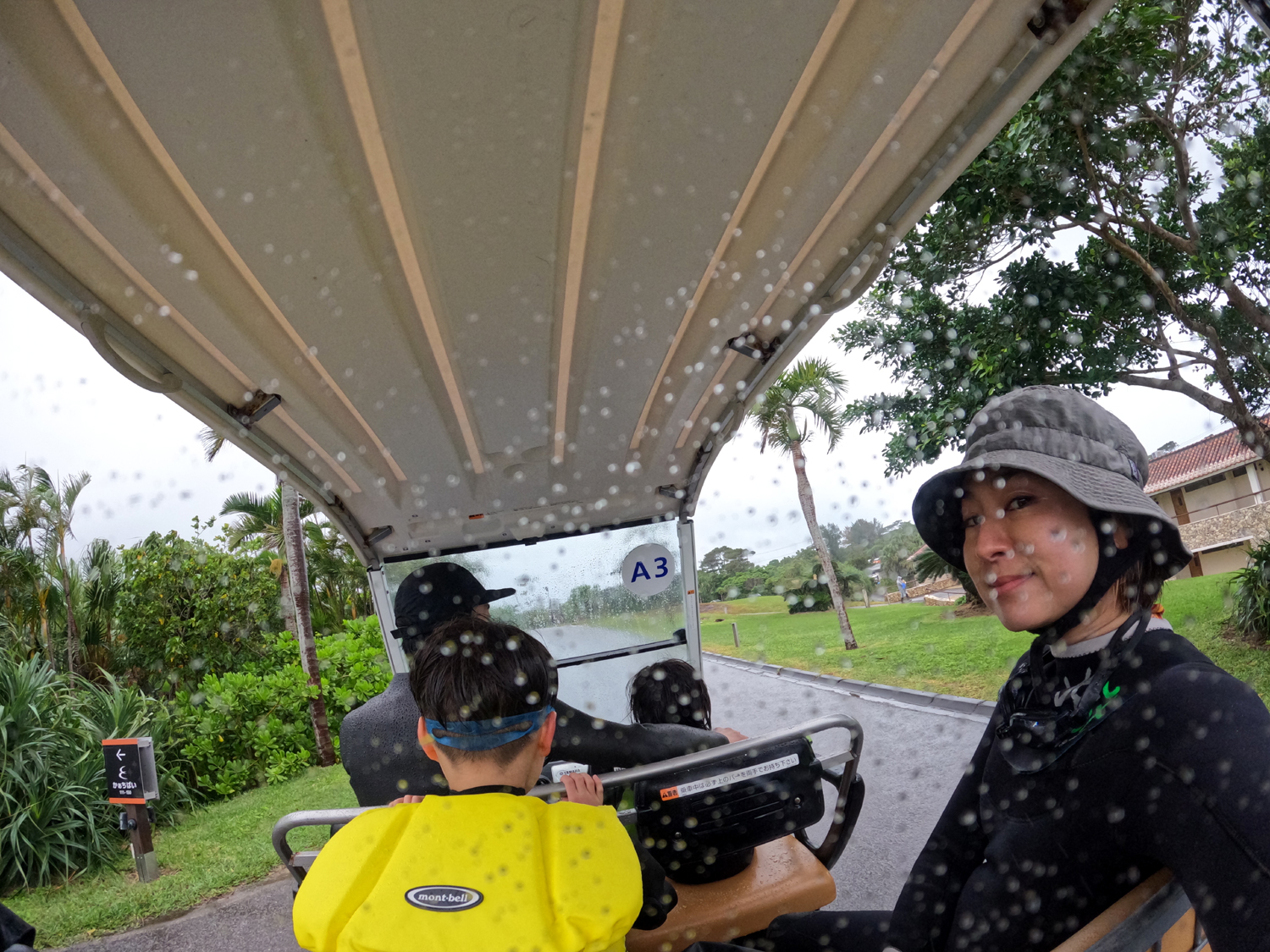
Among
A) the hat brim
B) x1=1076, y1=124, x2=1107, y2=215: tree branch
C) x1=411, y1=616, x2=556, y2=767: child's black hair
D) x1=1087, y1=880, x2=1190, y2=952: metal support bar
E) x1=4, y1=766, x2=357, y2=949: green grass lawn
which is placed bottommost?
x1=4, y1=766, x2=357, y2=949: green grass lawn

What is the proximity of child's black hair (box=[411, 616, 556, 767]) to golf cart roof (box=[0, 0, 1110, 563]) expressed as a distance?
0.90m

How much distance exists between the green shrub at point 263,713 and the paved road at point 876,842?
3546 millimetres

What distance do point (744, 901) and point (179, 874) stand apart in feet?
21.7

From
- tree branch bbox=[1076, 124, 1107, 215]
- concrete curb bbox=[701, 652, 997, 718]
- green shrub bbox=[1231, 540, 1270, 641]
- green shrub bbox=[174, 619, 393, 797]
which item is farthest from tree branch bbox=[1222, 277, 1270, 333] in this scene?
green shrub bbox=[174, 619, 393, 797]

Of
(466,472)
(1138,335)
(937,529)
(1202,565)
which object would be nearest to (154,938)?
(466,472)

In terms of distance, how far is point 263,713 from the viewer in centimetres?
1107

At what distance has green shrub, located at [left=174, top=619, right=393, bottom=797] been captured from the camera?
33.0ft

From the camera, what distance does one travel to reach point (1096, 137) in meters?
5.49

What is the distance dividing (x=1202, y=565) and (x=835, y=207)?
25.2ft

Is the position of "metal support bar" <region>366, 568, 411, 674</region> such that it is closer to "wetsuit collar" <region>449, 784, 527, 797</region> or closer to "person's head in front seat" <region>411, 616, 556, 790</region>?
"person's head in front seat" <region>411, 616, 556, 790</region>

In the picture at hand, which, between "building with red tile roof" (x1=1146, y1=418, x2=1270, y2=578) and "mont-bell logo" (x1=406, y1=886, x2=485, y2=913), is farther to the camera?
"building with red tile roof" (x1=1146, y1=418, x2=1270, y2=578)

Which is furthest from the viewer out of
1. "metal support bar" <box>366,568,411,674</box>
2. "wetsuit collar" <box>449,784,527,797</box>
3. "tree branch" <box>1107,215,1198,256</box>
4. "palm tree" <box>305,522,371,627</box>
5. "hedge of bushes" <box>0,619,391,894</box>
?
"palm tree" <box>305,522,371,627</box>

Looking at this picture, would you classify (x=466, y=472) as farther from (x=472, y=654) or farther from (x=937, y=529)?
(x=937, y=529)

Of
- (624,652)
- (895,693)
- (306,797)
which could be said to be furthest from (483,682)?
(895,693)
